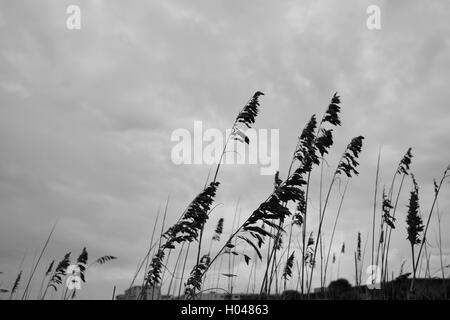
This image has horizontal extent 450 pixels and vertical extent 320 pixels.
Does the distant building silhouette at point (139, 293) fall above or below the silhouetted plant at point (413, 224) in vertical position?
below

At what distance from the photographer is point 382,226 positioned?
6.27 meters

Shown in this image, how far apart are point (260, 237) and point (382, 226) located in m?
4.06

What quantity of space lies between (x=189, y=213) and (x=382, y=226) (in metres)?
3.88

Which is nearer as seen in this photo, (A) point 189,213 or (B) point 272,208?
(B) point 272,208

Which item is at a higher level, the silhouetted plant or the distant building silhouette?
the silhouetted plant
